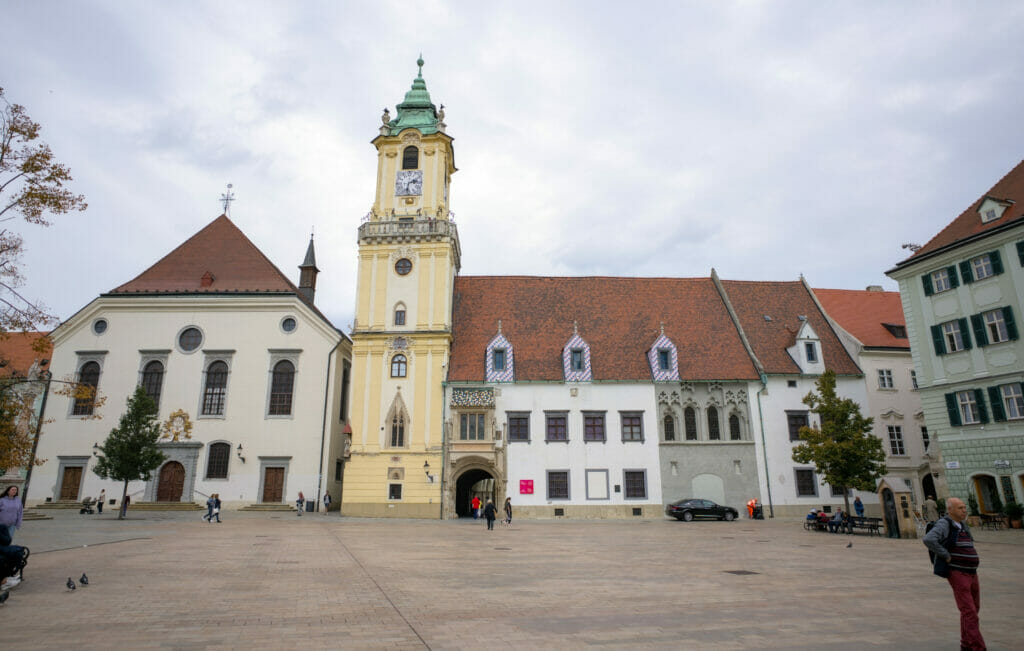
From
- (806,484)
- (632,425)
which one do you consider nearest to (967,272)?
(806,484)

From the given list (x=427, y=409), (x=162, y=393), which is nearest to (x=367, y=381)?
(x=427, y=409)

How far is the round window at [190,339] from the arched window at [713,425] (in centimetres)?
3178

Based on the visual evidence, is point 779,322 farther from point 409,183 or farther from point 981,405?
point 409,183

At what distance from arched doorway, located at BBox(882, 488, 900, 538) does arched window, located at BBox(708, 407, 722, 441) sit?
13.2 m

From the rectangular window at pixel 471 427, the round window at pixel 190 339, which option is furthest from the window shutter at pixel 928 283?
the round window at pixel 190 339

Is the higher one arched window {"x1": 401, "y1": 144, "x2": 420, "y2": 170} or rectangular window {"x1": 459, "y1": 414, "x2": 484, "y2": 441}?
arched window {"x1": 401, "y1": 144, "x2": 420, "y2": 170}

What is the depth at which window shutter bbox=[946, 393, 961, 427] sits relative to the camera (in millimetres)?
27322

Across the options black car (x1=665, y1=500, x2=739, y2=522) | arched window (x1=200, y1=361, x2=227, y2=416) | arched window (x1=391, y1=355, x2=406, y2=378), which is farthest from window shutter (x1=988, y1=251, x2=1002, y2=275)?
Result: arched window (x1=200, y1=361, x2=227, y2=416)

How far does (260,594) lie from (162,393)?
32869 millimetres

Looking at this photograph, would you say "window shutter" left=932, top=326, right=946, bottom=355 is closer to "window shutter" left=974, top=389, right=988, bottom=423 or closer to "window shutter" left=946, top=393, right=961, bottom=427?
"window shutter" left=946, top=393, right=961, bottom=427

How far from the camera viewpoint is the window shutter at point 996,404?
83.3 feet

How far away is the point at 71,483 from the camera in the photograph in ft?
120

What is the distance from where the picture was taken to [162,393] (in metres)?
37.9

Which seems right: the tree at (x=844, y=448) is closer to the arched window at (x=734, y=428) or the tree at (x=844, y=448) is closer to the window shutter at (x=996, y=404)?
the window shutter at (x=996, y=404)
